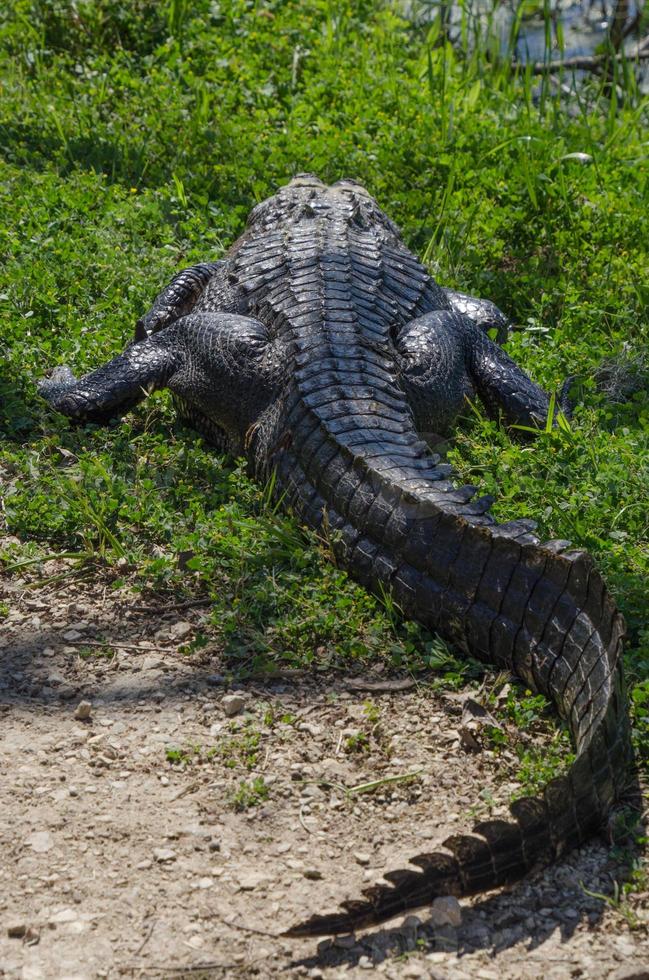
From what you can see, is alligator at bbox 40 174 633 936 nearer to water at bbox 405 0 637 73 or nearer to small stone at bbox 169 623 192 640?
small stone at bbox 169 623 192 640

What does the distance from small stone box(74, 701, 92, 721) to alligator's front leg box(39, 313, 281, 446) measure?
146 cm

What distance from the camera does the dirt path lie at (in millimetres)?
2521

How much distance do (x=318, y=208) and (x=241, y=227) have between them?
105cm

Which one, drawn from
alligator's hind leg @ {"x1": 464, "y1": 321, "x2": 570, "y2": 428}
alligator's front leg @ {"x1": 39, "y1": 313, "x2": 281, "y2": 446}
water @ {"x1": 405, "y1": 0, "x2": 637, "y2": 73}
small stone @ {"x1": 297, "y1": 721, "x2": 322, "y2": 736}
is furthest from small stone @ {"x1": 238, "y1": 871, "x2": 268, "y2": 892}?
water @ {"x1": 405, "y1": 0, "x2": 637, "y2": 73}

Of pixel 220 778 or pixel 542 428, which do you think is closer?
pixel 220 778

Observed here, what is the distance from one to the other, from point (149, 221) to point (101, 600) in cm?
303

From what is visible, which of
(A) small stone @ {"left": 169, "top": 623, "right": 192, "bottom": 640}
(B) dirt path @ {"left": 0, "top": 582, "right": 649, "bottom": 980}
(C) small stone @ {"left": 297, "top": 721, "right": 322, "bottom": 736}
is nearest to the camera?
(B) dirt path @ {"left": 0, "top": 582, "right": 649, "bottom": 980}

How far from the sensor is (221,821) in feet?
9.71

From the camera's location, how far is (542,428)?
15.9 ft

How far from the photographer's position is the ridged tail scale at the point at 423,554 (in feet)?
8.51

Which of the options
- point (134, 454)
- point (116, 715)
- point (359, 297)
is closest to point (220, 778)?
point (116, 715)

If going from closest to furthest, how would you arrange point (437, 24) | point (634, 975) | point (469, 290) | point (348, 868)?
point (634, 975), point (348, 868), point (469, 290), point (437, 24)

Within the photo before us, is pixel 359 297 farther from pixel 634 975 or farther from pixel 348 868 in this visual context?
pixel 634 975

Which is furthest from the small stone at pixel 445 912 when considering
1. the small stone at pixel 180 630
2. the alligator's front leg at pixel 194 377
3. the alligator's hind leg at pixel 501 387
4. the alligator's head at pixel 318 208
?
the alligator's head at pixel 318 208
